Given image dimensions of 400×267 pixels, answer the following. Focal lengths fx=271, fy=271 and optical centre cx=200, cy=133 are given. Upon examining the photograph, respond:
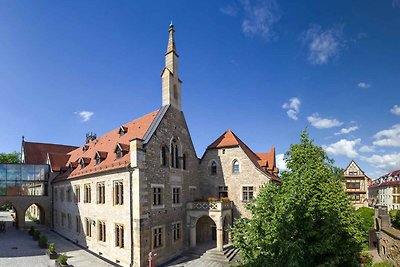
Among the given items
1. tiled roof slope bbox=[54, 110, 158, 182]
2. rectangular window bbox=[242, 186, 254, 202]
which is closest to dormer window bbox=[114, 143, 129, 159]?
tiled roof slope bbox=[54, 110, 158, 182]

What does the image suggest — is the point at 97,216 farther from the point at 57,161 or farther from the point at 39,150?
the point at 39,150

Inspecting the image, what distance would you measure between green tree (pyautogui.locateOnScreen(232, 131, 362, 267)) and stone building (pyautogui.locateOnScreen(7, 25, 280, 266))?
9.53m

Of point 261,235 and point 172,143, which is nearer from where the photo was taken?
point 261,235

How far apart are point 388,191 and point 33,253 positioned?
73995 millimetres

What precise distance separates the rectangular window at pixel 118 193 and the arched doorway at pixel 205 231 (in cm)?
1043

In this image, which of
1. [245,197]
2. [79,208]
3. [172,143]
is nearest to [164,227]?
[172,143]

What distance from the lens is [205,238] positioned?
30.5m

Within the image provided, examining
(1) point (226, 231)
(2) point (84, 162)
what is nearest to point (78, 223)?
(2) point (84, 162)

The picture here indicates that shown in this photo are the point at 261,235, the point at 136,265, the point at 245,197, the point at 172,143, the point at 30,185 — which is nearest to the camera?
the point at 261,235

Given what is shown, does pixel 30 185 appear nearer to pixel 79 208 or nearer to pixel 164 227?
pixel 79 208

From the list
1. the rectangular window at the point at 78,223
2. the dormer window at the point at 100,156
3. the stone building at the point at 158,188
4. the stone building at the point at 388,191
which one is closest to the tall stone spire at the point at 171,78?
the stone building at the point at 158,188

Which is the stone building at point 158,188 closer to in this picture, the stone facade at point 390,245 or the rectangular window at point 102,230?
the rectangular window at point 102,230

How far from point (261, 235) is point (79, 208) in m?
24.1

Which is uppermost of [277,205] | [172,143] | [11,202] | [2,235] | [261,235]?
[172,143]
